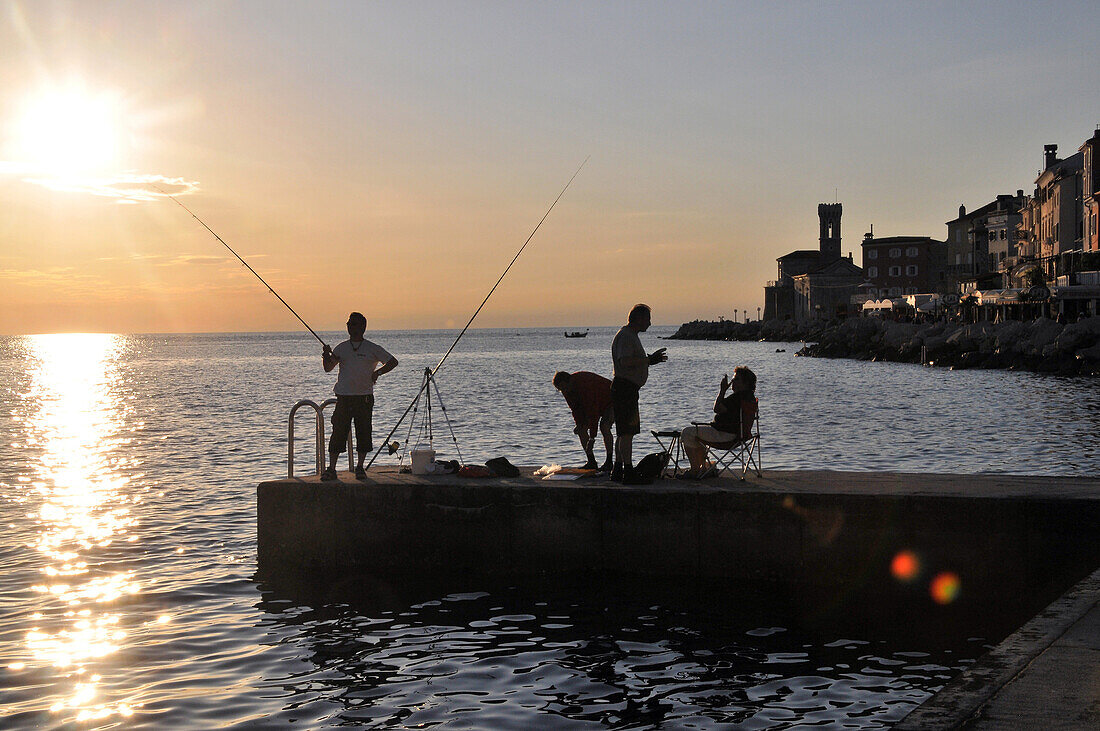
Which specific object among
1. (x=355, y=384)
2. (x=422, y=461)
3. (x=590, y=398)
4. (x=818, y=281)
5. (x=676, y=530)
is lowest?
(x=676, y=530)

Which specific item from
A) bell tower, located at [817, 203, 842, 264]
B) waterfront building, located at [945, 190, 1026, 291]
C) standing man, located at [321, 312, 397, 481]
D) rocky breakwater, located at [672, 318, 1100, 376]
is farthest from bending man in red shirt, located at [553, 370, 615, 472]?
bell tower, located at [817, 203, 842, 264]

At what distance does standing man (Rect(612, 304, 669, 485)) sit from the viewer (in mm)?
11273

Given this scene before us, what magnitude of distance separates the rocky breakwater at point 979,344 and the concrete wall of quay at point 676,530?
156 feet

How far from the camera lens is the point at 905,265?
125 meters

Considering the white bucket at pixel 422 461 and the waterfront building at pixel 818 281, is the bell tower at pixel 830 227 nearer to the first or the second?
the waterfront building at pixel 818 281

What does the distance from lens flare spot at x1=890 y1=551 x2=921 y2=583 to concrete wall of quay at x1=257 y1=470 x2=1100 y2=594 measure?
0.19 ft

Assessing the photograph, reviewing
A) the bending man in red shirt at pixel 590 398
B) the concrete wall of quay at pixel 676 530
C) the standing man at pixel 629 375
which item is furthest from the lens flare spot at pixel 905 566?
the bending man in red shirt at pixel 590 398

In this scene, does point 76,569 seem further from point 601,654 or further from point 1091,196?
point 1091,196

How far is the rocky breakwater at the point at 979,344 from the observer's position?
5328 centimetres

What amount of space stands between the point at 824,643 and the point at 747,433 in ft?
9.32

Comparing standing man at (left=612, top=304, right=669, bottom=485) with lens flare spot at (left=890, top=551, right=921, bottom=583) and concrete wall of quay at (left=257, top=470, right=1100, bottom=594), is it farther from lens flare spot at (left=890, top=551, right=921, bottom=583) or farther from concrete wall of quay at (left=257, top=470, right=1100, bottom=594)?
lens flare spot at (left=890, top=551, right=921, bottom=583)

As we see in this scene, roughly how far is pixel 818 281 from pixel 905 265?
711 inches

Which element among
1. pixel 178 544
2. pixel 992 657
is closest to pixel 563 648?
pixel 992 657

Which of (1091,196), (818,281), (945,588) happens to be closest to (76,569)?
(945,588)
